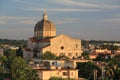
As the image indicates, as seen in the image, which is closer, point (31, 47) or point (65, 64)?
point (65, 64)

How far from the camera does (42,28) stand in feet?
199

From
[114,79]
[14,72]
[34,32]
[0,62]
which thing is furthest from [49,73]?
[34,32]

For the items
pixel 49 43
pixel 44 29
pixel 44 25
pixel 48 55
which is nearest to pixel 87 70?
pixel 48 55

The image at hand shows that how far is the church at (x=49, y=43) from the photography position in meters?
58.0

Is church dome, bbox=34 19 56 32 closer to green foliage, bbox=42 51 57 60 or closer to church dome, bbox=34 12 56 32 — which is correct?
church dome, bbox=34 12 56 32

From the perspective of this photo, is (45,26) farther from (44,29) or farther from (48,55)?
(48,55)

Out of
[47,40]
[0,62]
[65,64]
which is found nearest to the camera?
→ [65,64]

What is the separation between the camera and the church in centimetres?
5797

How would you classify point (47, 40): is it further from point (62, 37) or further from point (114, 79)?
point (114, 79)

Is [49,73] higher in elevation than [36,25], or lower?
lower

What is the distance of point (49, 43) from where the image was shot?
58000 millimetres

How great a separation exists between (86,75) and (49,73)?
315 centimetres

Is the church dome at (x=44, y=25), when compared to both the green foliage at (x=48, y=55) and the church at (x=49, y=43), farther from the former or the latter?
the green foliage at (x=48, y=55)

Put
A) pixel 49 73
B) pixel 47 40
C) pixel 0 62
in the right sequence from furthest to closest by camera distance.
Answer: pixel 47 40
pixel 0 62
pixel 49 73
